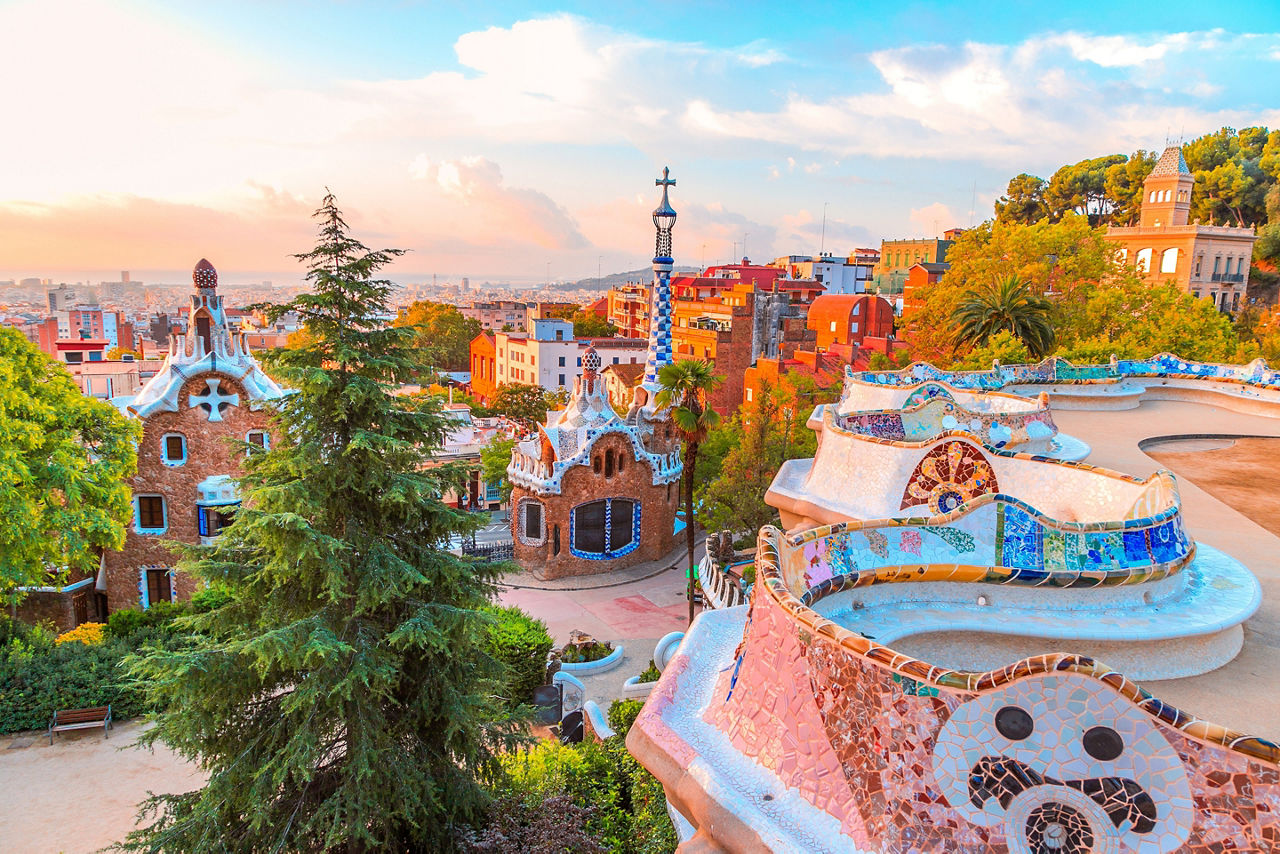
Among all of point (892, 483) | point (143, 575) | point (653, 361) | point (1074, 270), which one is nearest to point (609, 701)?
point (892, 483)

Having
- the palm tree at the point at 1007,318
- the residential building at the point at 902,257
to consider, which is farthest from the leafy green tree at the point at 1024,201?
the palm tree at the point at 1007,318

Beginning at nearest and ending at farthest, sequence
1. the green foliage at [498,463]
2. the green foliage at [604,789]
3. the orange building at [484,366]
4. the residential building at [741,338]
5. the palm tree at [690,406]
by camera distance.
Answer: the green foliage at [604,789] < the palm tree at [690,406] < the green foliage at [498,463] < the residential building at [741,338] < the orange building at [484,366]

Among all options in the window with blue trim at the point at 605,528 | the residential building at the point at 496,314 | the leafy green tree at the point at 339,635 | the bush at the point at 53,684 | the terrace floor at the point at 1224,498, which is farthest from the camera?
the residential building at the point at 496,314

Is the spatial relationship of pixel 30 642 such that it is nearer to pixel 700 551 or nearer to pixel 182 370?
pixel 182 370

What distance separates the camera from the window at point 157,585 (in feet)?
70.2

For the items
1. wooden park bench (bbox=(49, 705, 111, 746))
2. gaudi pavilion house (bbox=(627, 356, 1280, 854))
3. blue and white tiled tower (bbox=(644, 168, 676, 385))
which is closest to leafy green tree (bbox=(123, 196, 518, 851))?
gaudi pavilion house (bbox=(627, 356, 1280, 854))

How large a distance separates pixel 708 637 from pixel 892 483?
436cm

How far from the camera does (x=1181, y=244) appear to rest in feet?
155

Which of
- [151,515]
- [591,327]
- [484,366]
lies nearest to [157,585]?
[151,515]

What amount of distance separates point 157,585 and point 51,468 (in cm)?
572

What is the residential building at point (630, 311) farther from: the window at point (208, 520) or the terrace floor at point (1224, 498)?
the terrace floor at point (1224, 498)

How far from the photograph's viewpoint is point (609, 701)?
17266mm

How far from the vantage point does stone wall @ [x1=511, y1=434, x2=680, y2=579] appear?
1057 inches

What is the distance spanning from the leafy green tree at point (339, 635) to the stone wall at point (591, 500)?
16489 millimetres
